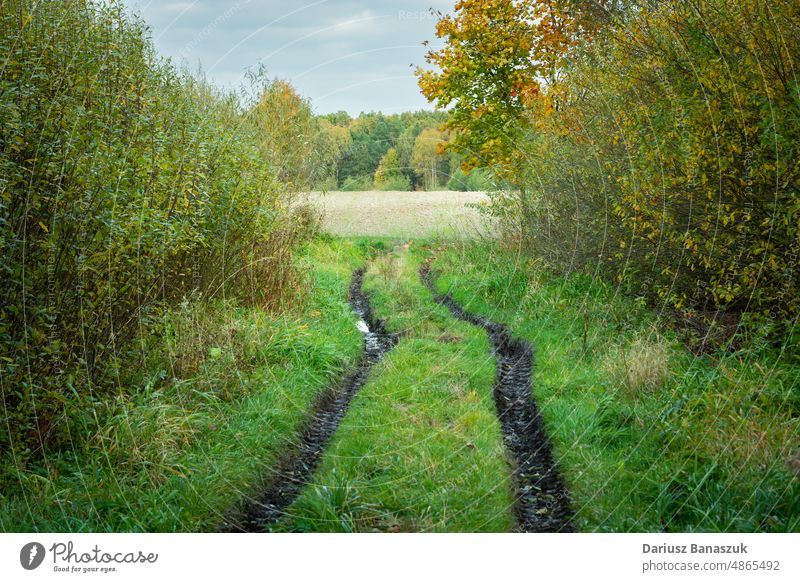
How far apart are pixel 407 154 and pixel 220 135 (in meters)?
5.51

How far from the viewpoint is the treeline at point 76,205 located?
555 centimetres

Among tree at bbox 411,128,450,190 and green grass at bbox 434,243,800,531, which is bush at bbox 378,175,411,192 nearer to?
tree at bbox 411,128,450,190

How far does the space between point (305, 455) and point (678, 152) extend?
568 cm

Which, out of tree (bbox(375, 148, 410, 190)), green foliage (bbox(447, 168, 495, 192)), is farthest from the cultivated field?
tree (bbox(375, 148, 410, 190))

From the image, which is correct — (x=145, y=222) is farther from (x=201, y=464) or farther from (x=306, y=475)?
(x=306, y=475)

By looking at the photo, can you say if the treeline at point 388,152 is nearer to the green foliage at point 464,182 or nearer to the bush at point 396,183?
the bush at point 396,183

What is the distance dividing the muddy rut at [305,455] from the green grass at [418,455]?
0.19 m

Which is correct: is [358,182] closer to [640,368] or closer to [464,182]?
[464,182]

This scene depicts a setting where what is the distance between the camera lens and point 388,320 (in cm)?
1349

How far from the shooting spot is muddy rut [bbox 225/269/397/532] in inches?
235

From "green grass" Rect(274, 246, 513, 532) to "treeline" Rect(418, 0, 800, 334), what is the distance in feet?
9.57

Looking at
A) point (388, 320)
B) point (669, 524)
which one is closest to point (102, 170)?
point (669, 524)

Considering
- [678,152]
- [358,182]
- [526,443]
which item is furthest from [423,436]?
[358,182]

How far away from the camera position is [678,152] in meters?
7.92
